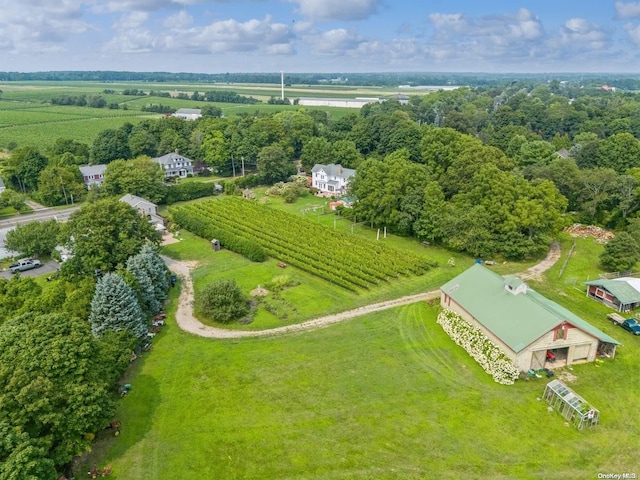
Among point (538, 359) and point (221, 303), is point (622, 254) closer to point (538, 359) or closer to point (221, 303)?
point (538, 359)

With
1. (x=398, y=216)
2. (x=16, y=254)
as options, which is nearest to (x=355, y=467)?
(x=398, y=216)

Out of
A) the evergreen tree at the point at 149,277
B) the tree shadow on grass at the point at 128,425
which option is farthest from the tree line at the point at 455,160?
the tree shadow on grass at the point at 128,425

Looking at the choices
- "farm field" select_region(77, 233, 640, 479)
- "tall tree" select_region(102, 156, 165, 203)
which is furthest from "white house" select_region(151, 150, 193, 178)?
"farm field" select_region(77, 233, 640, 479)

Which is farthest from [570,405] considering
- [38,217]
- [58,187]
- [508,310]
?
[58,187]

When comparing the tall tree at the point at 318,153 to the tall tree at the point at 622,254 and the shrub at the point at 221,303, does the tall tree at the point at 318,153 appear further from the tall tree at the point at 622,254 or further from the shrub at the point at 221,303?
the shrub at the point at 221,303

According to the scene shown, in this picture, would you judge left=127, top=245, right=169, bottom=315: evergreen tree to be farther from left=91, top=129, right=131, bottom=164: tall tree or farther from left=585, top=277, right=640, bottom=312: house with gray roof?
left=91, top=129, right=131, bottom=164: tall tree
